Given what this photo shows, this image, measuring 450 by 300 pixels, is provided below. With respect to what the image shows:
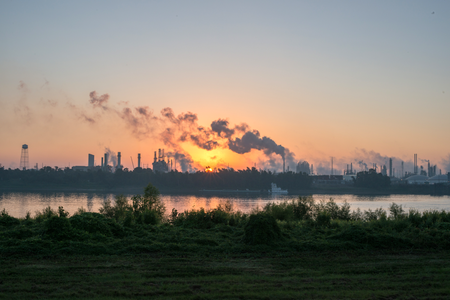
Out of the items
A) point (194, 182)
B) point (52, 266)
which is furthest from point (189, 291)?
point (194, 182)

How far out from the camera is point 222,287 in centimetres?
806

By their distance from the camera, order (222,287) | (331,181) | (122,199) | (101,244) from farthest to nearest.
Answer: (331,181)
(122,199)
(101,244)
(222,287)

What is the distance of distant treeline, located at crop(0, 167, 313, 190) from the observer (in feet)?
419

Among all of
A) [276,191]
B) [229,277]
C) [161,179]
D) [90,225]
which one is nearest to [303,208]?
[90,225]

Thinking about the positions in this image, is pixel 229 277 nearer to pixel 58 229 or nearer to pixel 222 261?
pixel 222 261

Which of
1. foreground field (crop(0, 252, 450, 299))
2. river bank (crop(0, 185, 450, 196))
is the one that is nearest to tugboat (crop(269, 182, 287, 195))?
river bank (crop(0, 185, 450, 196))

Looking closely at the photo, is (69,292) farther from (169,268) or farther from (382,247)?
(382,247)

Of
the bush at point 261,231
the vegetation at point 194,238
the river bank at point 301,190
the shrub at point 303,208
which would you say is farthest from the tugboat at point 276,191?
the bush at point 261,231

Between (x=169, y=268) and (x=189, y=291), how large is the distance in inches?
86.4

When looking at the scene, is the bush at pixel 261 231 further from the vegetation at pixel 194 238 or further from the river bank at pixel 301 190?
the river bank at pixel 301 190

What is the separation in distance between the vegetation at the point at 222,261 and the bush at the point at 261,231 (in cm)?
4

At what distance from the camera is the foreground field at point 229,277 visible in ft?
24.9

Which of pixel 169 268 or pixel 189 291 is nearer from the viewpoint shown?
pixel 189 291

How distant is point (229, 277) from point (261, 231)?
4.46 m
